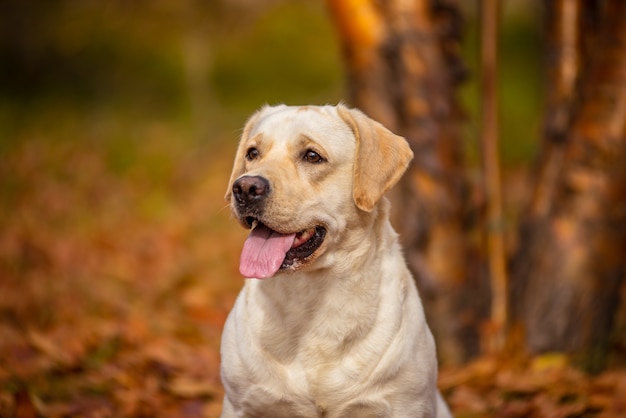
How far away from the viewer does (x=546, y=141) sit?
5.57 meters

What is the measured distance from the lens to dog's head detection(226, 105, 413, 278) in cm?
328

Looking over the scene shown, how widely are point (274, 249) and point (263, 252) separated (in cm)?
5

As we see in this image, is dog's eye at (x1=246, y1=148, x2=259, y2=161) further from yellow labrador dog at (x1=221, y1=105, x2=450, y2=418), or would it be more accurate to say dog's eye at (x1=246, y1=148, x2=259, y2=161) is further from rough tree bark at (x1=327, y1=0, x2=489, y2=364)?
rough tree bark at (x1=327, y1=0, x2=489, y2=364)

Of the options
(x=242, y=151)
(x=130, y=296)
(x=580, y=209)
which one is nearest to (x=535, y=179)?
(x=580, y=209)

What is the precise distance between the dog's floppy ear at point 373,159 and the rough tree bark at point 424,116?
1834mm

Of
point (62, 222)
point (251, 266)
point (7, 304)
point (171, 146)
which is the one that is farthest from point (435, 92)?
point (171, 146)

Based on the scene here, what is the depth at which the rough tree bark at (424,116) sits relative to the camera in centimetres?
537

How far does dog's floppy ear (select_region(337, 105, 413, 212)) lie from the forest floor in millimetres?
962

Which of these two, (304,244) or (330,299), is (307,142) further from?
(330,299)

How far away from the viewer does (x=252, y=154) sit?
365 cm

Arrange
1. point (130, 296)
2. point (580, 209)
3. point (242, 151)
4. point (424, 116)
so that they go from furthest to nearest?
1. point (130, 296)
2. point (424, 116)
3. point (580, 209)
4. point (242, 151)

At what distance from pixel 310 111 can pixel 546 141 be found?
2.53 m

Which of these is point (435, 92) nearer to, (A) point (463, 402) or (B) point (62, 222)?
(A) point (463, 402)

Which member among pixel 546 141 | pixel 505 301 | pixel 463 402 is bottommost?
pixel 463 402
